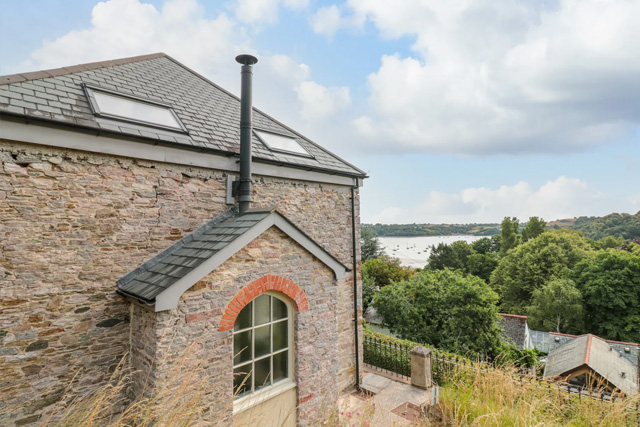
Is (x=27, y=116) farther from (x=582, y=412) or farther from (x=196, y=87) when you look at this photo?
(x=582, y=412)

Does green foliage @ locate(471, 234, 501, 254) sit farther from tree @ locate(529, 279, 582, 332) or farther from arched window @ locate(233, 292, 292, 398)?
arched window @ locate(233, 292, 292, 398)

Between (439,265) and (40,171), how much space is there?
5469 cm

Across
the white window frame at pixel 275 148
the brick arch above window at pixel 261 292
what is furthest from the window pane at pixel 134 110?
the brick arch above window at pixel 261 292

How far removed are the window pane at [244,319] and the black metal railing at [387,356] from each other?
708cm

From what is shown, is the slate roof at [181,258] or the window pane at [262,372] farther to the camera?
the window pane at [262,372]

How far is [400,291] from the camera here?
17.2 m

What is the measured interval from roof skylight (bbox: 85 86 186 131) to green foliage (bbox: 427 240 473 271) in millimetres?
51420

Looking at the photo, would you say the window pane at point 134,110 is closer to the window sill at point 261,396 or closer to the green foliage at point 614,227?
the window sill at point 261,396

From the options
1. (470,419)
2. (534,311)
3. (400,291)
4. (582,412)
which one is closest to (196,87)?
(470,419)

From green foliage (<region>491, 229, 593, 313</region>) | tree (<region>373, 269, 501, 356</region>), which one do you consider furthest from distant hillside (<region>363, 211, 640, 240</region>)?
tree (<region>373, 269, 501, 356</region>)

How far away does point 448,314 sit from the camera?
15.8 metres

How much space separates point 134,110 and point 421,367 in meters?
9.74

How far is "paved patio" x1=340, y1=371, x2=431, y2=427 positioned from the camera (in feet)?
24.5

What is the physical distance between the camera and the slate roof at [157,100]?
483 cm
